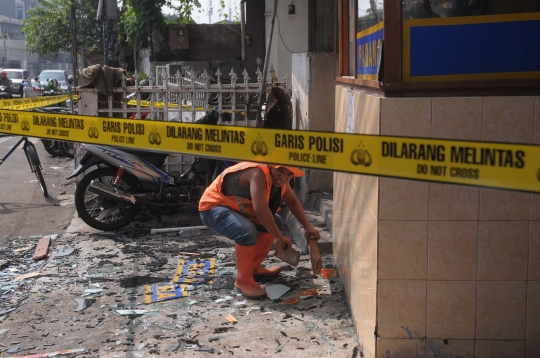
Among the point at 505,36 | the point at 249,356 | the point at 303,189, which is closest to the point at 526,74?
the point at 505,36

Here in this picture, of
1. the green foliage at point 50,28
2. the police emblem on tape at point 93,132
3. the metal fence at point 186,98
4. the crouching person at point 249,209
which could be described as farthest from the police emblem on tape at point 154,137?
the green foliage at point 50,28

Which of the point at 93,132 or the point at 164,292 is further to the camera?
the point at 164,292

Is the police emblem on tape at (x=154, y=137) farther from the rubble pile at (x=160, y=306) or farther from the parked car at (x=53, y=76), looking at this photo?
the parked car at (x=53, y=76)

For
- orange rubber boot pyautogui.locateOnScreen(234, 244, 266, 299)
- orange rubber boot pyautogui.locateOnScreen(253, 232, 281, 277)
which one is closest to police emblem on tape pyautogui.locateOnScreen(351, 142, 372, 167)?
orange rubber boot pyautogui.locateOnScreen(234, 244, 266, 299)

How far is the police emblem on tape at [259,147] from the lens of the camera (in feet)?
11.0

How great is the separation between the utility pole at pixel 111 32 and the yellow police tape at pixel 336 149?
23.5ft

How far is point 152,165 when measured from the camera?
7332 mm

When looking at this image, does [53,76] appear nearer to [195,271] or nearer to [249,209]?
[195,271]

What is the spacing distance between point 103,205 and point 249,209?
2740 mm

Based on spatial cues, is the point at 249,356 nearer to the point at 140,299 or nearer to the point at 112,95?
the point at 140,299

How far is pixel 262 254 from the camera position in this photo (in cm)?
541

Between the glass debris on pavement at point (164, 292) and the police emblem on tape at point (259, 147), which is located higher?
the police emblem on tape at point (259, 147)

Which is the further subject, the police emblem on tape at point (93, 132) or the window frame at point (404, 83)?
the police emblem on tape at point (93, 132)

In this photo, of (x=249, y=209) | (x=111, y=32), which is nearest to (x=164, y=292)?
(x=249, y=209)
